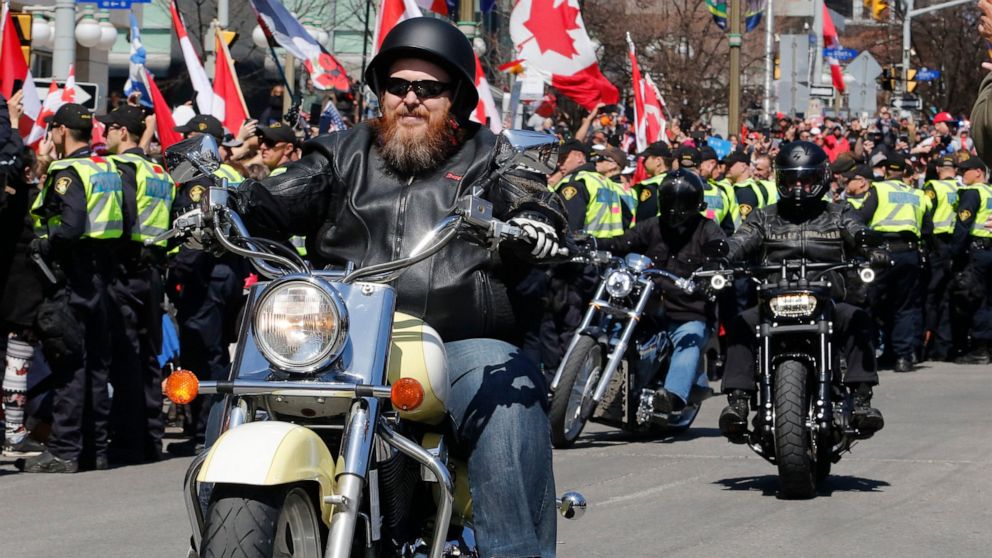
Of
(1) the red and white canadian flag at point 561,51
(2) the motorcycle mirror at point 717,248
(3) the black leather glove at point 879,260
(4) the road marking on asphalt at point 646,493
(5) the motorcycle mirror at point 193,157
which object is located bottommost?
(4) the road marking on asphalt at point 646,493

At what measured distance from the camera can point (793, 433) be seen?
9.18 metres

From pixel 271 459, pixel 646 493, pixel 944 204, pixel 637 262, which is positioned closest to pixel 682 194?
pixel 637 262

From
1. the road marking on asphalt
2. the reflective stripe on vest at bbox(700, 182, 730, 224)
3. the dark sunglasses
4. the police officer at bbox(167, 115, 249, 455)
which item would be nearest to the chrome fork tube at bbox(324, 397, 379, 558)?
the dark sunglasses

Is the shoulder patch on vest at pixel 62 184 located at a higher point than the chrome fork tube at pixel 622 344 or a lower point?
higher

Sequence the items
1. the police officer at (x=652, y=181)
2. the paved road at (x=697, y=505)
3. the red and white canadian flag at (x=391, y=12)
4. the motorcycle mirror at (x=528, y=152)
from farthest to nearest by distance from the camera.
Result: the police officer at (x=652, y=181) < the red and white canadian flag at (x=391, y=12) < the paved road at (x=697, y=505) < the motorcycle mirror at (x=528, y=152)

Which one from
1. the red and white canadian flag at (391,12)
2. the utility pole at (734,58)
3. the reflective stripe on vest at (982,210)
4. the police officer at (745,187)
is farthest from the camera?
the utility pole at (734,58)

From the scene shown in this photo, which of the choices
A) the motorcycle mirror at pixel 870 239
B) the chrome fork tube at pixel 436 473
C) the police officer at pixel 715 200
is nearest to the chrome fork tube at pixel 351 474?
the chrome fork tube at pixel 436 473

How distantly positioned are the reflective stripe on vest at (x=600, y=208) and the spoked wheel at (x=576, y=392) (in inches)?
152

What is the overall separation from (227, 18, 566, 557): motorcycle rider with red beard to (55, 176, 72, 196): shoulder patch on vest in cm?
489

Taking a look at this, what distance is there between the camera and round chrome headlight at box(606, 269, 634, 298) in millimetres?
11656

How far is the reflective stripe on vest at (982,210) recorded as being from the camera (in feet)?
62.8

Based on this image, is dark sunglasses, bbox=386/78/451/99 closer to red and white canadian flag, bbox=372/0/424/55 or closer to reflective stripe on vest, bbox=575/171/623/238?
red and white canadian flag, bbox=372/0/424/55

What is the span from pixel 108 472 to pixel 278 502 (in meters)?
6.52

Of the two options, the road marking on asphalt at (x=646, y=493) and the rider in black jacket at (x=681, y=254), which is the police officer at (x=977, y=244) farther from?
the road marking on asphalt at (x=646, y=493)
